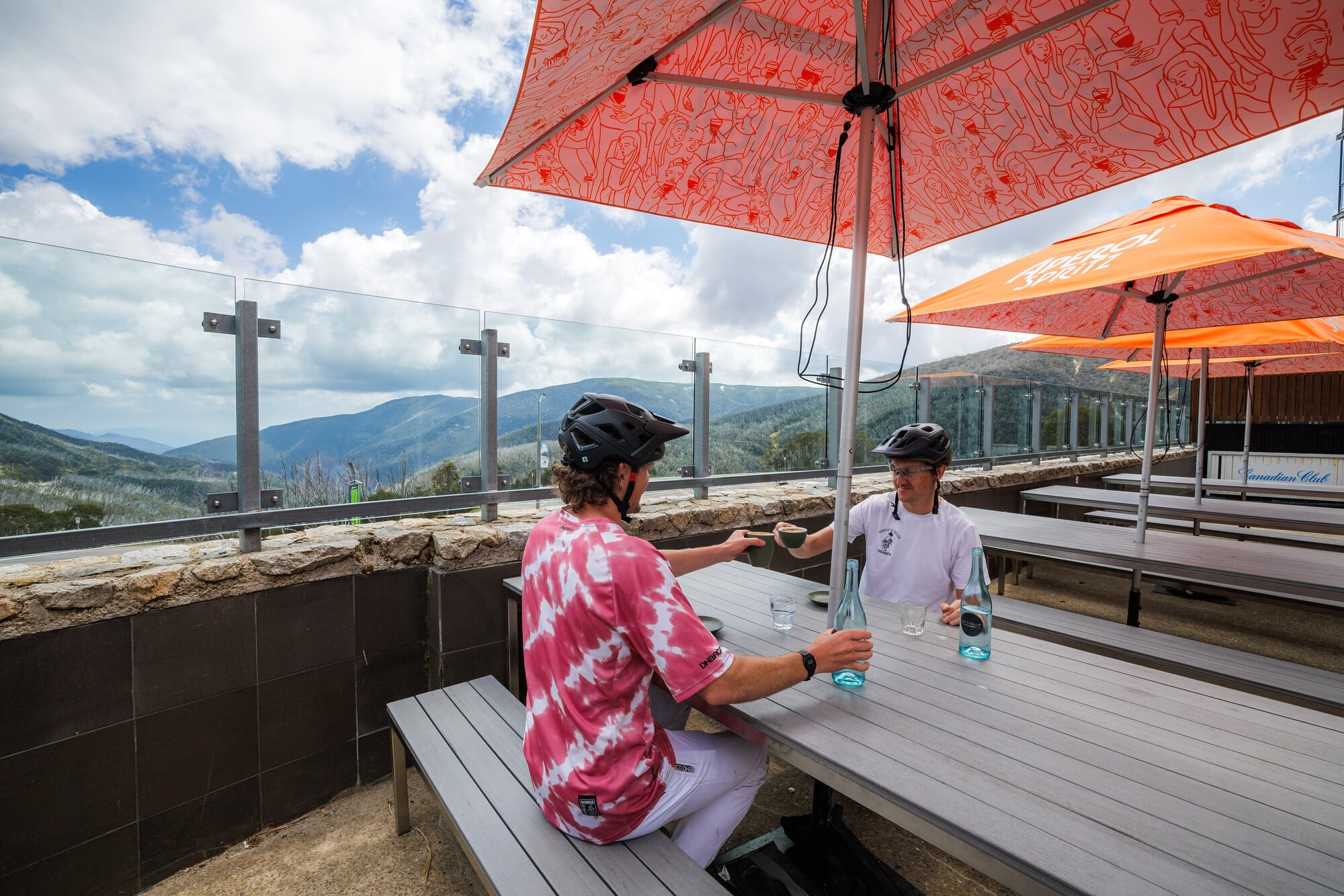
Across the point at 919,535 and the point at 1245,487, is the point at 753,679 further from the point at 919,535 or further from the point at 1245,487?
the point at 1245,487

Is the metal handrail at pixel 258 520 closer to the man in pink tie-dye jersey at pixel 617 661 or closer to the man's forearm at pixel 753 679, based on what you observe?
the man in pink tie-dye jersey at pixel 617 661

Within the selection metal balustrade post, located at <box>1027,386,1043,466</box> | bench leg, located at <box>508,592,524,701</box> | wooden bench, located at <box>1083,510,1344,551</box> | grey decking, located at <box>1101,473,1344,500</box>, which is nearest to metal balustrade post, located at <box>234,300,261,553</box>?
bench leg, located at <box>508,592,524,701</box>

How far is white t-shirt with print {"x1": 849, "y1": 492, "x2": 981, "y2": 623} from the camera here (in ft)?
8.27

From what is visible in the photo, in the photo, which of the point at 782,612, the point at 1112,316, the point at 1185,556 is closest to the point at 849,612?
the point at 782,612

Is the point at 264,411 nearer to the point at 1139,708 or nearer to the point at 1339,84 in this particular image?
the point at 1139,708

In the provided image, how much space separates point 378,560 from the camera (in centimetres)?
275

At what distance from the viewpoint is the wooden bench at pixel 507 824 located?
1.30 m

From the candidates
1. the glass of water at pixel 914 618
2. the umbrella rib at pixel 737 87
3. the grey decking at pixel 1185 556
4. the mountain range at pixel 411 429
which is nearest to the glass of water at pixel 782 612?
the glass of water at pixel 914 618

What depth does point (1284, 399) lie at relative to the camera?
652 inches

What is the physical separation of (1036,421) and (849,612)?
321 inches

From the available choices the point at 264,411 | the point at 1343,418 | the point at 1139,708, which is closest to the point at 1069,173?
the point at 1139,708

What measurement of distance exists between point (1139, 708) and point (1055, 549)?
2.42 metres

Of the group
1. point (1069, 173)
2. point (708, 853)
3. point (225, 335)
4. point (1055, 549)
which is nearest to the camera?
point (708, 853)

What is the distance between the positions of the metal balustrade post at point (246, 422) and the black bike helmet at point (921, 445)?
9.27 feet
